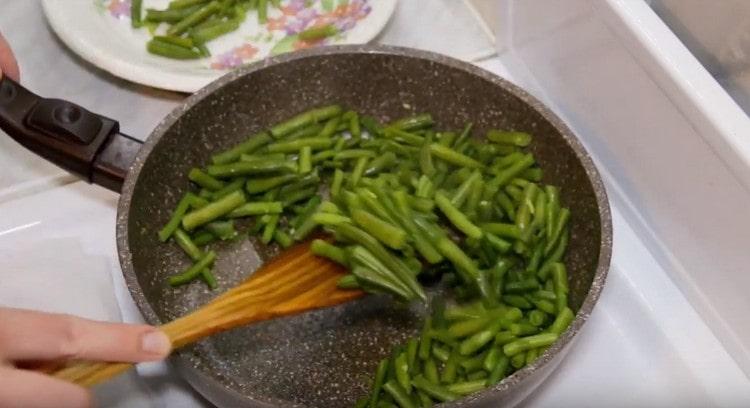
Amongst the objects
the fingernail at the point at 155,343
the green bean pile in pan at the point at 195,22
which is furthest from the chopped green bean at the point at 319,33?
the fingernail at the point at 155,343

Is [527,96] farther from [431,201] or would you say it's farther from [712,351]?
[712,351]

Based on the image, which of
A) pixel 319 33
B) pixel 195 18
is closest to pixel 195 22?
pixel 195 18

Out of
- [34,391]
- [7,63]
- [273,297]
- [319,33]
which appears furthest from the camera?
[319,33]

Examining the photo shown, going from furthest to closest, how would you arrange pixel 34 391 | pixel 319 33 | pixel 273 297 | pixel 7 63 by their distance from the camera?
pixel 319 33
pixel 7 63
pixel 273 297
pixel 34 391

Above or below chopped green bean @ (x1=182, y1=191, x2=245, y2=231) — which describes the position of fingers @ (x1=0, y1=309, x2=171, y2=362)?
above

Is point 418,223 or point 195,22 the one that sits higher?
point 195,22

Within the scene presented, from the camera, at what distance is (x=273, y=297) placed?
0.77 m

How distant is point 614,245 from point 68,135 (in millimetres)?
521

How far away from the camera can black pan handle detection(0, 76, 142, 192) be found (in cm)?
83

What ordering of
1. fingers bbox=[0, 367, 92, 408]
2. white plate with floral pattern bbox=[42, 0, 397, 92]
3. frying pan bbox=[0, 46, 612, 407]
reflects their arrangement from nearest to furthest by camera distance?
fingers bbox=[0, 367, 92, 408] → frying pan bbox=[0, 46, 612, 407] → white plate with floral pattern bbox=[42, 0, 397, 92]

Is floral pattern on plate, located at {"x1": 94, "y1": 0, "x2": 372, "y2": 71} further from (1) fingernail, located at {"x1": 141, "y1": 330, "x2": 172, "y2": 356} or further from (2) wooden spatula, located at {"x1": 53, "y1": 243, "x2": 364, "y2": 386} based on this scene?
(1) fingernail, located at {"x1": 141, "y1": 330, "x2": 172, "y2": 356}

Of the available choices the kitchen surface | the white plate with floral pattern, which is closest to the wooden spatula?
the kitchen surface

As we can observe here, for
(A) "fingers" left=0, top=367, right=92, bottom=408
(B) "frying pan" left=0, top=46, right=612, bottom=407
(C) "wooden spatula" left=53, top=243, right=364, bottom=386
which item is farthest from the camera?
(B) "frying pan" left=0, top=46, right=612, bottom=407

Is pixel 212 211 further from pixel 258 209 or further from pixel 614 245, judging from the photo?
pixel 614 245
